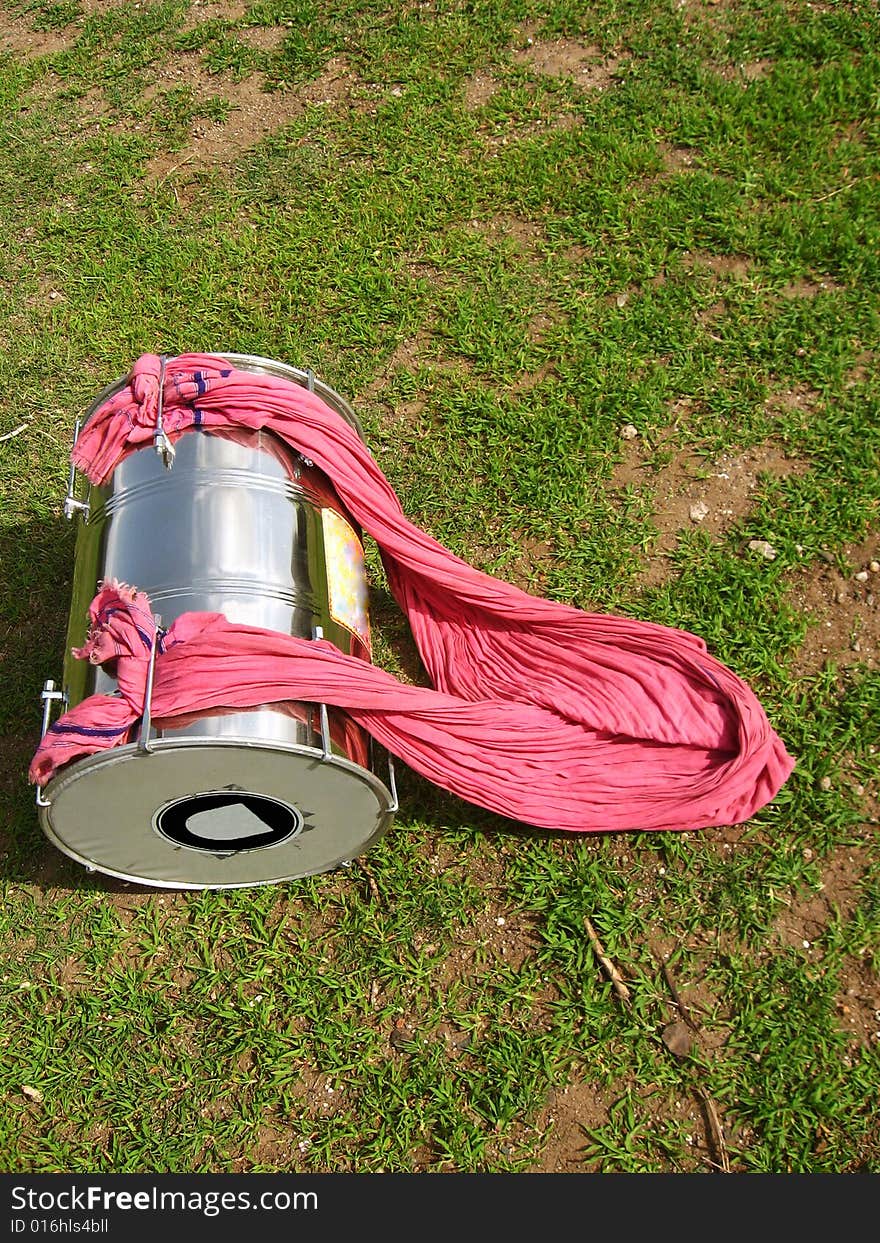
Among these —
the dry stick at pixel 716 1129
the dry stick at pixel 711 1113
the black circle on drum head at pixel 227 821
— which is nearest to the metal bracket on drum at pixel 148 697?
the black circle on drum head at pixel 227 821

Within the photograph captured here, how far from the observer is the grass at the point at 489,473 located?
3281 mm

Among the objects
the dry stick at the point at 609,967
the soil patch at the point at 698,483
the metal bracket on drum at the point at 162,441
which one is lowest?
the dry stick at the point at 609,967

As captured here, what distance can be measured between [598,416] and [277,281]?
192cm

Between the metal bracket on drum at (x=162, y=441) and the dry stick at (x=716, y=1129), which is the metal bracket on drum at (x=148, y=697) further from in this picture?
the dry stick at (x=716, y=1129)

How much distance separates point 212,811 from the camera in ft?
10.2

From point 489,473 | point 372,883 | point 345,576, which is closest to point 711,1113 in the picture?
point 372,883

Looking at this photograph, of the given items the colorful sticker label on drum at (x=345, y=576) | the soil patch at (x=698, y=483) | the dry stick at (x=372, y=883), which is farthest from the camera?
the soil patch at (x=698, y=483)

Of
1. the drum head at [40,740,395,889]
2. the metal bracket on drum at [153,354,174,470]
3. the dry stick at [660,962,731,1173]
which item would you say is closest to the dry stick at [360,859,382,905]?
the drum head at [40,740,395,889]

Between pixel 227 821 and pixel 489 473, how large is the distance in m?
2.13

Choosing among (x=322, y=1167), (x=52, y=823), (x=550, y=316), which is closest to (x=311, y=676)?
(x=52, y=823)

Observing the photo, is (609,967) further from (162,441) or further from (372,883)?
(162,441)

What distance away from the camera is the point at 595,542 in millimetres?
4344

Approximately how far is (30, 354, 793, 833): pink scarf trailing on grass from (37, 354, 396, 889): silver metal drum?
0.26 ft

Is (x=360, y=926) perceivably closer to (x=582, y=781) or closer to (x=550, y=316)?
(x=582, y=781)
